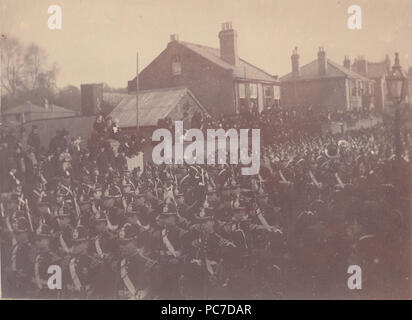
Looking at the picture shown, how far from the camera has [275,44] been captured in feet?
16.6

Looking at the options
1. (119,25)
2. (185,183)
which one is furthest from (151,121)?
(119,25)

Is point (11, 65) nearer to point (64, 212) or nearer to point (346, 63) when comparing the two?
point (64, 212)

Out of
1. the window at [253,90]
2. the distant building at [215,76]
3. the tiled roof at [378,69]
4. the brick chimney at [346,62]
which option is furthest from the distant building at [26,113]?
the tiled roof at [378,69]

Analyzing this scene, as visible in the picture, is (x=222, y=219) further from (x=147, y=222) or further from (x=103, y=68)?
(x=103, y=68)

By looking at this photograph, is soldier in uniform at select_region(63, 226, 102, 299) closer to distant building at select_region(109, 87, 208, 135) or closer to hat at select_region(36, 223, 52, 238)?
hat at select_region(36, 223, 52, 238)

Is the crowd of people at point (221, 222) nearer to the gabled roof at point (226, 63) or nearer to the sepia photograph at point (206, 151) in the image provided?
the sepia photograph at point (206, 151)

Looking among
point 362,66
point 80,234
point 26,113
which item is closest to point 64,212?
point 80,234

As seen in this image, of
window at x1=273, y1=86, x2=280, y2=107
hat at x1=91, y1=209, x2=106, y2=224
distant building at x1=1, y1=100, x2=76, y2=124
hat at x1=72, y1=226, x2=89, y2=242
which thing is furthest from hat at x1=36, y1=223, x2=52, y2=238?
window at x1=273, y1=86, x2=280, y2=107

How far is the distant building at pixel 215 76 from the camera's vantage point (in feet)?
16.7

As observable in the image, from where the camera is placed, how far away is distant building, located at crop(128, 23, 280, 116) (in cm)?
509

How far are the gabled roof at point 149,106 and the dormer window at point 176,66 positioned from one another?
20 centimetres

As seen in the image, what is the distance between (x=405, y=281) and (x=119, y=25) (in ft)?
15.0

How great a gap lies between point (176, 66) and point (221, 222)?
2.03m

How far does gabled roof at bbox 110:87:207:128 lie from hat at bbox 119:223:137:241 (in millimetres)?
1267
